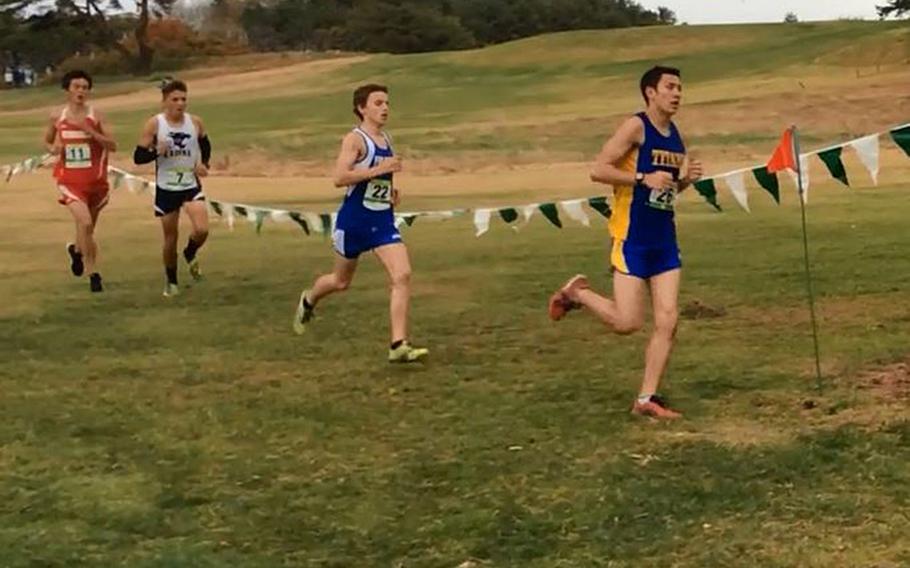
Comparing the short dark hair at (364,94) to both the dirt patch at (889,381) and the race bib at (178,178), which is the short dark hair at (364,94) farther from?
the race bib at (178,178)

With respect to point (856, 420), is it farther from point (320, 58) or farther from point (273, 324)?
point (320, 58)

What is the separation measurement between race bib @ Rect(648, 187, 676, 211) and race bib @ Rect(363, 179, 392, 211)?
2055 millimetres

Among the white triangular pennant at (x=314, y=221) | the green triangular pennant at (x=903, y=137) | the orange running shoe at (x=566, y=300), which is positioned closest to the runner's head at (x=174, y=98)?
the white triangular pennant at (x=314, y=221)

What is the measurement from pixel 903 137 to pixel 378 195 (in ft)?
9.53

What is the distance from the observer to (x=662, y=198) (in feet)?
22.5

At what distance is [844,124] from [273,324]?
A: 26015 millimetres

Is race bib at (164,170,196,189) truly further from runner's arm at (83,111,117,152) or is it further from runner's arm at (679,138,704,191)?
runner's arm at (679,138,704,191)

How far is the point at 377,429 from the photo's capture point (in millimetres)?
6715

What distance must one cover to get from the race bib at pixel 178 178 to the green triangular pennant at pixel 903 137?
5.91m

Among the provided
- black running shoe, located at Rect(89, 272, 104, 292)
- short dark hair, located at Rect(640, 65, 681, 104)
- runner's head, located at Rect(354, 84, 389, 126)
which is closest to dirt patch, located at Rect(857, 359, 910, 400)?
short dark hair, located at Rect(640, 65, 681, 104)

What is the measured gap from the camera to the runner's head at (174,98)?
11109mm

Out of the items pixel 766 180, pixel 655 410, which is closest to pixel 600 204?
pixel 766 180

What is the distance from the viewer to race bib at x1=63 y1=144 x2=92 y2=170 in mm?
12038

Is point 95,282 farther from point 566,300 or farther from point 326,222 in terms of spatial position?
point 566,300
